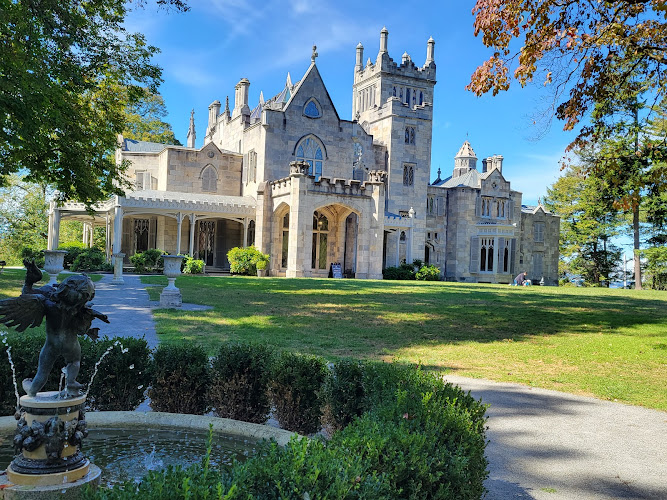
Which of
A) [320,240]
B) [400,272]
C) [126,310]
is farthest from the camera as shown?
[400,272]

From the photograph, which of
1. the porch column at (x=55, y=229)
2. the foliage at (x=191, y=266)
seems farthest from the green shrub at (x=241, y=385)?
the porch column at (x=55, y=229)

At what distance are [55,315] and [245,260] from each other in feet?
93.7

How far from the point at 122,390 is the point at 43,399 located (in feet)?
7.59

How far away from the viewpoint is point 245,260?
106 ft

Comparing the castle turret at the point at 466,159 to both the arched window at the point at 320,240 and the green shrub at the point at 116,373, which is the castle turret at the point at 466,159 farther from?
the green shrub at the point at 116,373

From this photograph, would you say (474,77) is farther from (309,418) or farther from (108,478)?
(108,478)

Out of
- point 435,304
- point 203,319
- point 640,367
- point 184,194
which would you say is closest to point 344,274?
point 184,194

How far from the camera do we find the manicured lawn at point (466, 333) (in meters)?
9.21

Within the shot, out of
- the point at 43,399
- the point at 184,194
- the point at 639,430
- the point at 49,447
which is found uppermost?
the point at 184,194

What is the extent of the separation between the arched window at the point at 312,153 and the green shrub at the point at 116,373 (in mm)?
32165

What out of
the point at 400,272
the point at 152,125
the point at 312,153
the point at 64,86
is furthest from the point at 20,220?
the point at 64,86

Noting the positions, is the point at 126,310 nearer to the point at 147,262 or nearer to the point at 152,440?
the point at 152,440

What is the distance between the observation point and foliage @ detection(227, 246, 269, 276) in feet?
106

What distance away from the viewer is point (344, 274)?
→ 120 ft
